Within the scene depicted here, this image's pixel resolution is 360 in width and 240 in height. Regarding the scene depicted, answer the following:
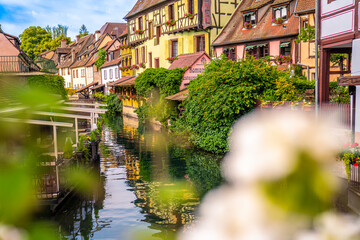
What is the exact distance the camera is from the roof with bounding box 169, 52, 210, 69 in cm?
2923

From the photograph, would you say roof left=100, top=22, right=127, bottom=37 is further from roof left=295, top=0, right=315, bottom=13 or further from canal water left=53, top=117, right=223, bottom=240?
roof left=295, top=0, right=315, bottom=13

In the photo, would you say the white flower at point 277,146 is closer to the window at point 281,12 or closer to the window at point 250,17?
the window at point 281,12

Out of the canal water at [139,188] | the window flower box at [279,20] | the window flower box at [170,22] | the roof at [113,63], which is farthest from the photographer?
the roof at [113,63]

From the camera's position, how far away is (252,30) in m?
28.5

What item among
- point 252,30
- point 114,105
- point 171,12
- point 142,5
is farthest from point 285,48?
point 114,105

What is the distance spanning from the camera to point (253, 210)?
431 mm

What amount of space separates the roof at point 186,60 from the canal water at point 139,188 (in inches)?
296

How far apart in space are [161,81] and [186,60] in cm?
268

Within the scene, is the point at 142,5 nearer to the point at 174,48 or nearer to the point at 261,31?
the point at 174,48

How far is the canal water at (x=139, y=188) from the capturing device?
9789 millimetres

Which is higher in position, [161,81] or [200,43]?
[200,43]

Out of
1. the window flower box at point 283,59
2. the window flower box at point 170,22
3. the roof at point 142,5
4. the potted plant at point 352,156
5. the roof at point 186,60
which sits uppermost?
the roof at point 142,5

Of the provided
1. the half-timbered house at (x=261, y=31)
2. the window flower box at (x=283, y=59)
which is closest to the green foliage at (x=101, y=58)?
the half-timbered house at (x=261, y=31)

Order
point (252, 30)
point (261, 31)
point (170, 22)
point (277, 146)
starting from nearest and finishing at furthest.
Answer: point (277, 146) → point (261, 31) → point (252, 30) → point (170, 22)
